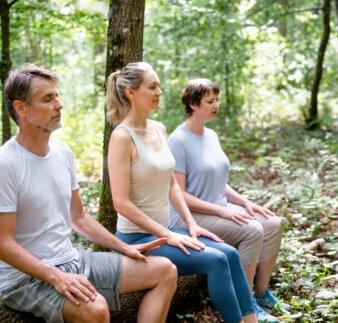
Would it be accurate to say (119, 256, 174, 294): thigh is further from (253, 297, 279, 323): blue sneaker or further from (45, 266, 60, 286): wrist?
(253, 297, 279, 323): blue sneaker

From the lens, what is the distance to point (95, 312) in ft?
7.97

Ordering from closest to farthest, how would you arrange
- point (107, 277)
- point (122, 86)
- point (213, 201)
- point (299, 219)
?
point (107, 277) → point (122, 86) → point (213, 201) → point (299, 219)

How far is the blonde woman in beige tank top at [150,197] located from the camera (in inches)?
120

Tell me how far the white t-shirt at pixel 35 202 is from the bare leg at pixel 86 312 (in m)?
0.30

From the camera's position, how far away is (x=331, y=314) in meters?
3.34

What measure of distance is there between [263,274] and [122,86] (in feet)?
5.26

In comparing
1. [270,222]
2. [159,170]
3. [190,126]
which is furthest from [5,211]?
[270,222]

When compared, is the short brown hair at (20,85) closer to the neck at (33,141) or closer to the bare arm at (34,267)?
the neck at (33,141)

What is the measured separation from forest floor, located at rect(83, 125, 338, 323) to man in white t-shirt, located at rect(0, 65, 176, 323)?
2.54 ft

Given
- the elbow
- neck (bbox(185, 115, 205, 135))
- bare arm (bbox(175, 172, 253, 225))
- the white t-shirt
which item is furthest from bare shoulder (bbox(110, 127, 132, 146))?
neck (bbox(185, 115, 205, 135))

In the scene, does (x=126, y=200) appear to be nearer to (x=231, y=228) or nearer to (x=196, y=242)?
(x=196, y=242)

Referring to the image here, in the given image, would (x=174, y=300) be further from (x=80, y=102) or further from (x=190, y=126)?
(x=80, y=102)

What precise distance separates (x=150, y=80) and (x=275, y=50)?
346 inches

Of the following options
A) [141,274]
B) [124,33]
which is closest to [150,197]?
[141,274]
